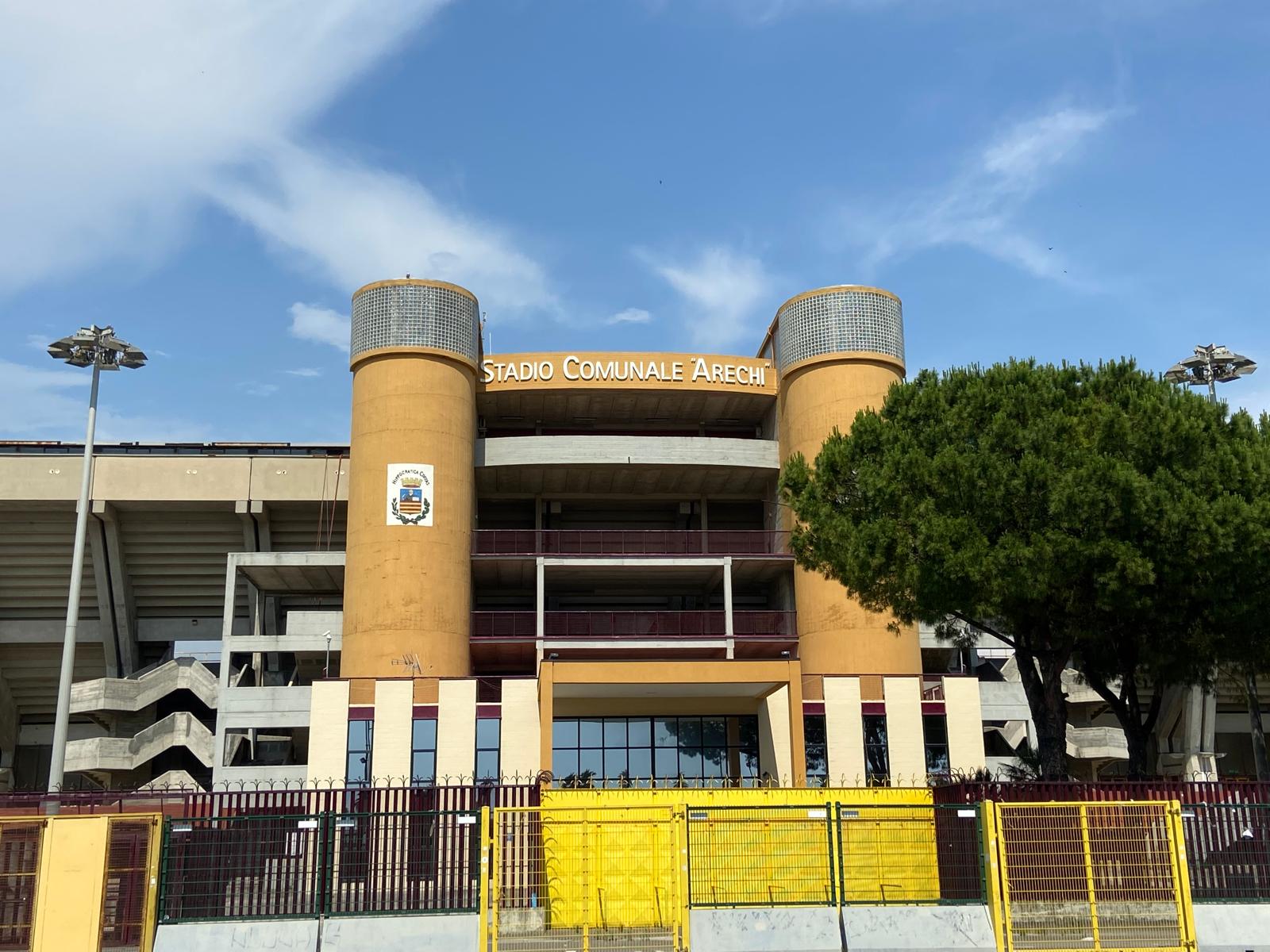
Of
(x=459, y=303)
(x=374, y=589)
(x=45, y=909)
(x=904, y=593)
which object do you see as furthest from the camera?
(x=459, y=303)

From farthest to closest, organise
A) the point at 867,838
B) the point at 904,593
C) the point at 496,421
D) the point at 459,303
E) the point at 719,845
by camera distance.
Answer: the point at 496,421 < the point at 459,303 < the point at 904,593 < the point at 867,838 < the point at 719,845

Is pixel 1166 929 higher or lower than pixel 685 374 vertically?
lower

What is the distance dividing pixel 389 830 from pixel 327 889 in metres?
1.90

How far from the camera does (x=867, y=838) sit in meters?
17.3

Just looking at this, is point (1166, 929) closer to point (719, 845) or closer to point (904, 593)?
point (719, 845)

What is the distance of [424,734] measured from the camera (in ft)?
109

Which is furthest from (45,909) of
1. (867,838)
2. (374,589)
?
(374,589)

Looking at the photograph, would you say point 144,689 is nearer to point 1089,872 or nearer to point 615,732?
point 615,732

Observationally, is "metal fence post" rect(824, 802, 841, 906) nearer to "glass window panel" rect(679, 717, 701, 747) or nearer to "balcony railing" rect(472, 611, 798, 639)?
"glass window panel" rect(679, 717, 701, 747)

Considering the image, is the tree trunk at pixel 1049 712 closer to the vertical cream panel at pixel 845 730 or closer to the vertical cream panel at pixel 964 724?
the vertical cream panel at pixel 845 730

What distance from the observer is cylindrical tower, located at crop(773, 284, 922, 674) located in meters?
38.2

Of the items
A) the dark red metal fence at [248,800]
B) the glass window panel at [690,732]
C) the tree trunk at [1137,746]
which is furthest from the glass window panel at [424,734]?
the tree trunk at [1137,746]

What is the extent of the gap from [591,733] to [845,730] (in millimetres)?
7510

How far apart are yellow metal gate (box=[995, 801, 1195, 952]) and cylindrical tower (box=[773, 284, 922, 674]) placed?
22347mm
